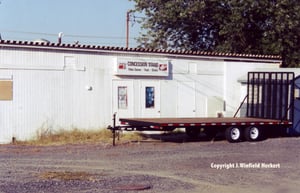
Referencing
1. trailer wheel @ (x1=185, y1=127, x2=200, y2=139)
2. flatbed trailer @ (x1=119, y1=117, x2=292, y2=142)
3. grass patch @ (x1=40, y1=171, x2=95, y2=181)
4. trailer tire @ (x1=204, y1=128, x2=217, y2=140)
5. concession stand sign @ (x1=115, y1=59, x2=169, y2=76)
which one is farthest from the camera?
concession stand sign @ (x1=115, y1=59, x2=169, y2=76)

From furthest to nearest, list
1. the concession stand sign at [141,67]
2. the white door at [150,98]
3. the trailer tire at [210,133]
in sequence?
the white door at [150,98] → the concession stand sign at [141,67] → the trailer tire at [210,133]

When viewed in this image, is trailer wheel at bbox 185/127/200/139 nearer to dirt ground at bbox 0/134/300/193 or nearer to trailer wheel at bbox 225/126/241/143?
dirt ground at bbox 0/134/300/193

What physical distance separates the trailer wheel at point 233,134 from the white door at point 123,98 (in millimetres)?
4219

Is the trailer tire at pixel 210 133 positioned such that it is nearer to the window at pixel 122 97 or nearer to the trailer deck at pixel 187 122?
the trailer deck at pixel 187 122

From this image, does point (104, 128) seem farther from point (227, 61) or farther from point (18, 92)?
point (227, 61)

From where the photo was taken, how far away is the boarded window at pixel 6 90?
20.7 metres

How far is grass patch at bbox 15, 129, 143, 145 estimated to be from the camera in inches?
830

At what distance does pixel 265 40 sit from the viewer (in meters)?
35.2

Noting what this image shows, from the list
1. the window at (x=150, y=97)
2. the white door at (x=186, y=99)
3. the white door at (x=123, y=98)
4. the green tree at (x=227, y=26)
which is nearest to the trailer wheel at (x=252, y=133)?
the white door at (x=186, y=99)

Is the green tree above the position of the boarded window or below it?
above

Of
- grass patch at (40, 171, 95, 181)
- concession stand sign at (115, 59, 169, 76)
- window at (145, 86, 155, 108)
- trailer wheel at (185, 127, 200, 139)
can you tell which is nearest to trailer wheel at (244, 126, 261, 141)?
trailer wheel at (185, 127, 200, 139)

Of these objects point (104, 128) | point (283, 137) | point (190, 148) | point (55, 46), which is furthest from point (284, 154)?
point (55, 46)

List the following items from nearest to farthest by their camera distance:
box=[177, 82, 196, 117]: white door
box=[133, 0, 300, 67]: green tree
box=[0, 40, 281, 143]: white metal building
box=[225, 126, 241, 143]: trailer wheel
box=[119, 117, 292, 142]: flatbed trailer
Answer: box=[119, 117, 292, 142]: flatbed trailer < box=[0, 40, 281, 143]: white metal building < box=[225, 126, 241, 143]: trailer wheel < box=[177, 82, 196, 117]: white door < box=[133, 0, 300, 67]: green tree

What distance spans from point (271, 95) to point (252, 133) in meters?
2.68
